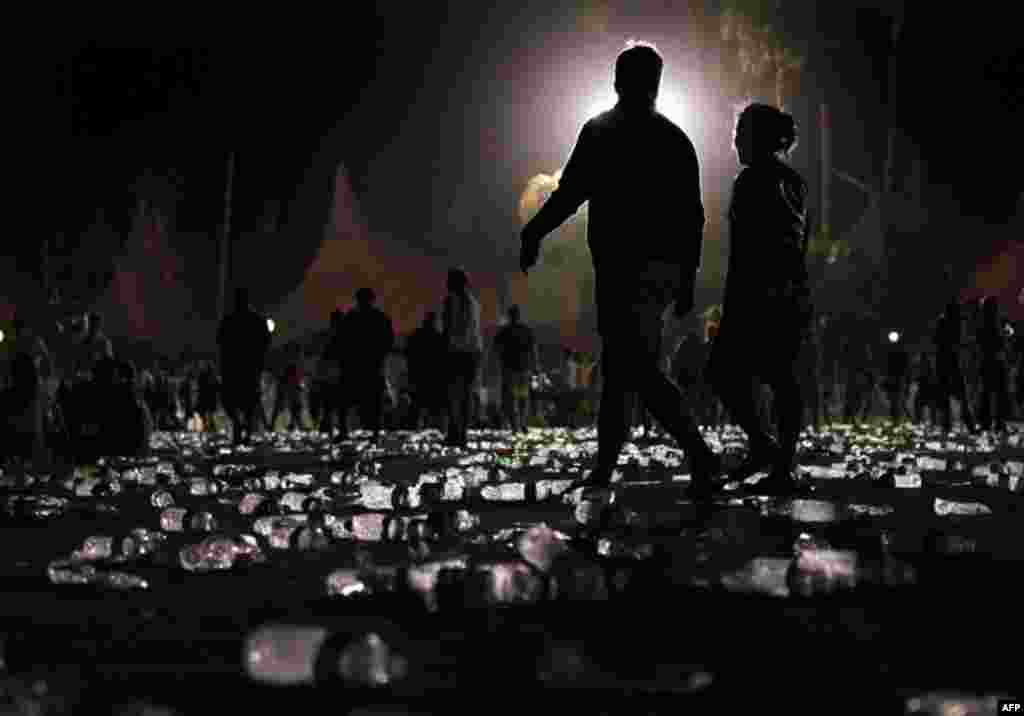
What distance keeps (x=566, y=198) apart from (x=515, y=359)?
48.5 feet

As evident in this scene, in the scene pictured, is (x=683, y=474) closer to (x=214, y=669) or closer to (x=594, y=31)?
(x=214, y=669)

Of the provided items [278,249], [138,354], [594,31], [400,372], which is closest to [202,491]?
[400,372]

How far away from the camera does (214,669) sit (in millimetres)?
2830

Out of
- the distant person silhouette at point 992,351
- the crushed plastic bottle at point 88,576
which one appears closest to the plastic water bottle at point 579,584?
the crushed plastic bottle at point 88,576

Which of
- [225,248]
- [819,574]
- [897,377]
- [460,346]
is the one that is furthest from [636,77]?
[225,248]

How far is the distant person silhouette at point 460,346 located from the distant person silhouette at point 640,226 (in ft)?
28.2

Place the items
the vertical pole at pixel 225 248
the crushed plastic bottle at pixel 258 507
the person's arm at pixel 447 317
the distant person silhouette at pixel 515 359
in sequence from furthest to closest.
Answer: the vertical pole at pixel 225 248
the distant person silhouette at pixel 515 359
the person's arm at pixel 447 317
the crushed plastic bottle at pixel 258 507

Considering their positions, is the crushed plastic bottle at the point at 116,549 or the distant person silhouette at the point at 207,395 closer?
the crushed plastic bottle at the point at 116,549

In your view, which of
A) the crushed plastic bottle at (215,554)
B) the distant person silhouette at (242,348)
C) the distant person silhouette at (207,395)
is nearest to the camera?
the crushed plastic bottle at (215,554)

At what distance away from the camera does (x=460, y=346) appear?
15812 millimetres

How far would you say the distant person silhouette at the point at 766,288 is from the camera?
755 centimetres

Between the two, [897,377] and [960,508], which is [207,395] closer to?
[897,377]

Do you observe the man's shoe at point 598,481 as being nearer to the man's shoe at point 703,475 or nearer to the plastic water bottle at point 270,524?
the man's shoe at point 703,475

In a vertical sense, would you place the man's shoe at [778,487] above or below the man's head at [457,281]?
below
